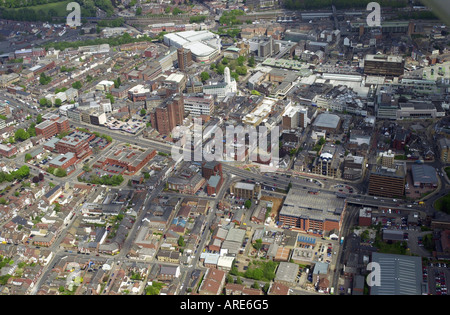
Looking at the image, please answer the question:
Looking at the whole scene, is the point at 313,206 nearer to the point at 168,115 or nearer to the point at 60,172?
the point at 168,115

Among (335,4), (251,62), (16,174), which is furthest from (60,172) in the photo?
(335,4)

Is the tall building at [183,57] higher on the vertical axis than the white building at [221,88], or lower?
higher

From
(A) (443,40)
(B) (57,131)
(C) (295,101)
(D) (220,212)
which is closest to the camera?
(D) (220,212)

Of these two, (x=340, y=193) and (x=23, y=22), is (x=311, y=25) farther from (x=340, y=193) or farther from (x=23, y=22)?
(x=23, y=22)

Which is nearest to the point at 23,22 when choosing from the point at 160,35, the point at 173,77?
the point at 160,35

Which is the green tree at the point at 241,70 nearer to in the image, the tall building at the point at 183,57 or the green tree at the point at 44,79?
the tall building at the point at 183,57

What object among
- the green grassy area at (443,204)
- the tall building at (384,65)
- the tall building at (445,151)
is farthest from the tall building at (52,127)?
the tall building at (445,151)
